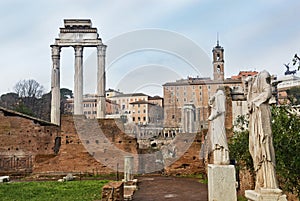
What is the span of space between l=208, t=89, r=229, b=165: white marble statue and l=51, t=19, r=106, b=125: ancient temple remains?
30945mm

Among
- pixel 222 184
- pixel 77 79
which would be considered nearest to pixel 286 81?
pixel 222 184

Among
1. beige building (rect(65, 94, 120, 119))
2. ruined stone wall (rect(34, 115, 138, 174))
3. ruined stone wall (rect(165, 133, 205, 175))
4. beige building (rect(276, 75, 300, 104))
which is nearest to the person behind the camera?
beige building (rect(276, 75, 300, 104))

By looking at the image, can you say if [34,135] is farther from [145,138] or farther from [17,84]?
[17,84]

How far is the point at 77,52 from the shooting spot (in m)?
39.6

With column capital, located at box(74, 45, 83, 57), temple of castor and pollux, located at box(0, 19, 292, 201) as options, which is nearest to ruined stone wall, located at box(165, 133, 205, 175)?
temple of castor and pollux, located at box(0, 19, 292, 201)

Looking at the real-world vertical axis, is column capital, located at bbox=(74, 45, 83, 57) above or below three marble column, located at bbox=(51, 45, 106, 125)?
above

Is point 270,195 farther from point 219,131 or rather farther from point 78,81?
point 78,81

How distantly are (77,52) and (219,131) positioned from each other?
110 ft

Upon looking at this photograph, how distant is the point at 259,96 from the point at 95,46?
116ft

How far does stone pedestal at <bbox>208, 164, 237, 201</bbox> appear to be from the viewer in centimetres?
762

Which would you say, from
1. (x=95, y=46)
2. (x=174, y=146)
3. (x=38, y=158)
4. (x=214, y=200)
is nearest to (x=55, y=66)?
(x=95, y=46)

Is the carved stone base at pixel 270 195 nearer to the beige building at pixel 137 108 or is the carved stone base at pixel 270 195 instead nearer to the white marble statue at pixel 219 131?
the white marble statue at pixel 219 131

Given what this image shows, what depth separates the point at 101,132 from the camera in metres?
23.1

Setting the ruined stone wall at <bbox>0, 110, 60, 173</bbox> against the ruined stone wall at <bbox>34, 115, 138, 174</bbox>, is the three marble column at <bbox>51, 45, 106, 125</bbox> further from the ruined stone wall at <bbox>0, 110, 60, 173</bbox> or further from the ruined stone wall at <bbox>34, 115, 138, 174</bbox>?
the ruined stone wall at <bbox>34, 115, 138, 174</bbox>
